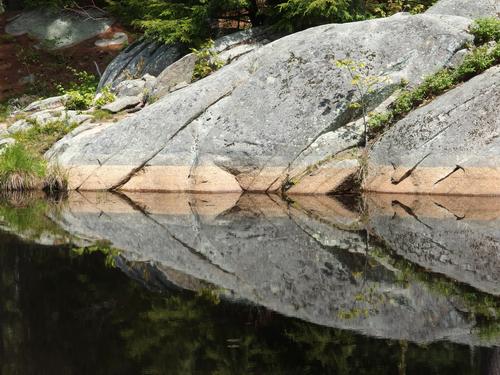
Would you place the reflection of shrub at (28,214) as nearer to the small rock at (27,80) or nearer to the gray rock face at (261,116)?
the gray rock face at (261,116)

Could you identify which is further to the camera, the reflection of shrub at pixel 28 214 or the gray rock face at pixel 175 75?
the gray rock face at pixel 175 75

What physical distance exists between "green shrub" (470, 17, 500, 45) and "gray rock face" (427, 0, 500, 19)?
139cm

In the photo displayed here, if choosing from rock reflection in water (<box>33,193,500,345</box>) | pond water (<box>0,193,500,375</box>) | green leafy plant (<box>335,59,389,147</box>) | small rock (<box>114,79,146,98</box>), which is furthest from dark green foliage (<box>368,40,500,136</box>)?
small rock (<box>114,79,146,98</box>)

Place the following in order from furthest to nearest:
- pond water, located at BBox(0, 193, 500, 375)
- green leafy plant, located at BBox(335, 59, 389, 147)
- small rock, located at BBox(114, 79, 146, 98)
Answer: small rock, located at BBox(114, 79, 146, 98) → green leafy plant, located at BBox(335, 59, 389, 147) → pond water, located at BBox(0, 193, 500, 375)

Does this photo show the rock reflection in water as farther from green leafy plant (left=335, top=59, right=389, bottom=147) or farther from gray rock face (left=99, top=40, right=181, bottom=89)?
gray rock face (left=99, top=40, right=181, bottom=89)

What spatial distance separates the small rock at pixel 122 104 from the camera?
1803 cm

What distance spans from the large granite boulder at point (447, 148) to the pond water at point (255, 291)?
798 mm

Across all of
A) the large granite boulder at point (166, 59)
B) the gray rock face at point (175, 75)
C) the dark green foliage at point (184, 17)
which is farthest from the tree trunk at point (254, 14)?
the gray rock face at point (175, 75)

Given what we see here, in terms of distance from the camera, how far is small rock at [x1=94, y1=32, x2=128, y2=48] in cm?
2552

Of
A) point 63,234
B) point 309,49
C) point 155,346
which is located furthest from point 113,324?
point 309,49

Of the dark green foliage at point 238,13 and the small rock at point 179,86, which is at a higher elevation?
the dark green foliage at point 238,13

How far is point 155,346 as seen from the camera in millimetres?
5578

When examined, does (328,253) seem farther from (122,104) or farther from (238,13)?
(238,13)

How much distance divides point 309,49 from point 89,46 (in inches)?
461
